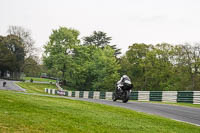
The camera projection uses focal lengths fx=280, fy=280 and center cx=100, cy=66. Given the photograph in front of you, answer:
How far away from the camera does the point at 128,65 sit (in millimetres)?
70625

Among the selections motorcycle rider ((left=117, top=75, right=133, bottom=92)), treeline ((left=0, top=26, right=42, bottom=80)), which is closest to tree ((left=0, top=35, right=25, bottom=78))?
treeline ((left=0, top=26, right=42, bottom=80))

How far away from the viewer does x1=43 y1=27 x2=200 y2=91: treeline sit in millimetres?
59050

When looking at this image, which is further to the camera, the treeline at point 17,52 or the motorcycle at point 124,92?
the treeline at point 17,52

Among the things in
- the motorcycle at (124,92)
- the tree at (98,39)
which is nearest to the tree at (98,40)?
the tree at (98,39)

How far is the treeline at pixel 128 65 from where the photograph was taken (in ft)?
194

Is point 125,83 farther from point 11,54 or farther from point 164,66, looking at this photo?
point 11,54

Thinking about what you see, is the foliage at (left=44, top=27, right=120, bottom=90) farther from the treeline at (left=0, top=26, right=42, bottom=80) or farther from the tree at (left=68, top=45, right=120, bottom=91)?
the treeline at (left=0, top=26, right=42, bottom=80)

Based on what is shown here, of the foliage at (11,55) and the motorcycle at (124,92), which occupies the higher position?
the foliage at (11,55)

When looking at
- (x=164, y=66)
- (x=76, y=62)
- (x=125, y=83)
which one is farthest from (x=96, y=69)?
(x=125, y=83)

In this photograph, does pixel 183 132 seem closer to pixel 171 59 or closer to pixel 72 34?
pixel 171 59

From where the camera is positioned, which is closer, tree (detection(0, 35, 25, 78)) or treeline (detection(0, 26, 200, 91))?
treeline (detection(0, 26, 200, 91))

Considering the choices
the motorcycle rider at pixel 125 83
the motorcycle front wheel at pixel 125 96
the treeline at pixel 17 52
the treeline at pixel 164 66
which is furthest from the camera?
the treeline at pixel 17 52

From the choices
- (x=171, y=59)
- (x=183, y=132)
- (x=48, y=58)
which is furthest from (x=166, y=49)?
(x=183, y=132)

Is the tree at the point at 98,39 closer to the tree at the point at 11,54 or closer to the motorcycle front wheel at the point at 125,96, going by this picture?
the tree at the point at 11,54
